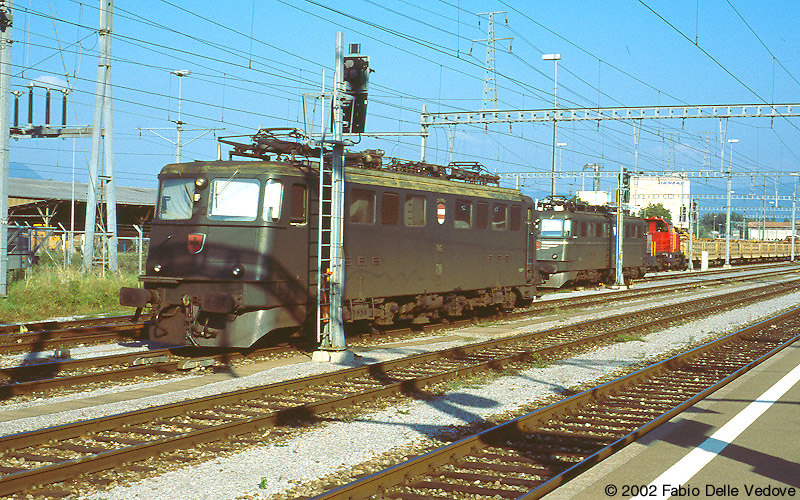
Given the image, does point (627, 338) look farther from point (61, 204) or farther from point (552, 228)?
point (61, 204)

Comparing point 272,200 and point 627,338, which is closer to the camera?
point 272,200

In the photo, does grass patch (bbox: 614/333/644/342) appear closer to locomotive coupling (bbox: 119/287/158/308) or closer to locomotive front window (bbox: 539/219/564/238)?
locomotive coupling (bbox: 119/287/158/308)

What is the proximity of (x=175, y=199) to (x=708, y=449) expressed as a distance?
9.53 m

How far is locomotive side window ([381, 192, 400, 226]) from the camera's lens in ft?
48.7

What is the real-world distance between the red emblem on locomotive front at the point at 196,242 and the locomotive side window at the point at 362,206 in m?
2.67

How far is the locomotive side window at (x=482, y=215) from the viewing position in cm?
1791

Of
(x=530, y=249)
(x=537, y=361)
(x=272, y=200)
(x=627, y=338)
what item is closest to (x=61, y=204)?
(x=530, y=249)

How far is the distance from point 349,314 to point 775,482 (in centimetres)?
925

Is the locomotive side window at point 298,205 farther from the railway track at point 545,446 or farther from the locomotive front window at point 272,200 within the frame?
the railway track at point 545,446

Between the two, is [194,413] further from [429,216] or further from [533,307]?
[533,307]

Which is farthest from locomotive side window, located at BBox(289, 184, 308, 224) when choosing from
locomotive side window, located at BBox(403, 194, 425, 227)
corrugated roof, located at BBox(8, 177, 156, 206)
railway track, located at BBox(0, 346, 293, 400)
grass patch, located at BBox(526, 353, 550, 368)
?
corrugated roof, located at BBox(8, 177, 156, 206)

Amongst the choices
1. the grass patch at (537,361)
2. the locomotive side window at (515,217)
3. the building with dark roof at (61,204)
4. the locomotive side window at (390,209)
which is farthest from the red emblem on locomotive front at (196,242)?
the building with dark roof at (61,204)

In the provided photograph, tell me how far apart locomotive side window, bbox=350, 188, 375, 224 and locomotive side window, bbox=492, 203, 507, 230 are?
4.92 metres

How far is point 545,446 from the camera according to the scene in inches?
304
